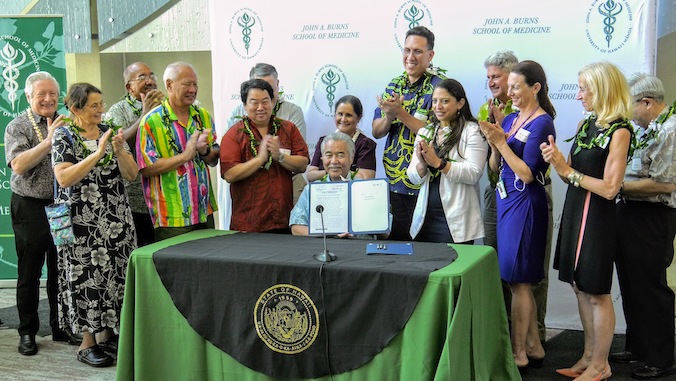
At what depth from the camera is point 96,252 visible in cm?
359

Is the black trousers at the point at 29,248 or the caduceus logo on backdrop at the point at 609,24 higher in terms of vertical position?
the caduceus logo on backdrop at the point at 609,24

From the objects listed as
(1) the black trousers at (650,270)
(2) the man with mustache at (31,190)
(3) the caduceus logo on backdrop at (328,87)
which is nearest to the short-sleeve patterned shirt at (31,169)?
(2) the man with mustache at (31,190)

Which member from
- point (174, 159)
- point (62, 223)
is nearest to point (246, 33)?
point (174, 159)

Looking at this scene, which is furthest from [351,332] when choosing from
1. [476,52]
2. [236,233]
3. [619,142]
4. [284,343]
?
[476,52]

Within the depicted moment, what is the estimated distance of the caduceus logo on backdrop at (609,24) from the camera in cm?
403

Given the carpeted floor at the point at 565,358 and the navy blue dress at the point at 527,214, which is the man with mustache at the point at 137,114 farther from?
the carpeted floor at the point at 565,358

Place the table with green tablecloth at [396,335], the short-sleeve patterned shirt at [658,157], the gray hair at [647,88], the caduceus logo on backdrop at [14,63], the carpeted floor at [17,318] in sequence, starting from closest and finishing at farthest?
1. the table with green tablecloth at [396,335]
2. the short-sleeve patterned shirt at [658,157]
3. the gray hair at [647,88]
4. the carpeted floor at [17,318]
5. the caduceus logo on backdrop at [14,63]

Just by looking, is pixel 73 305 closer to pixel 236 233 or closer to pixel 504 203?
pixel 236 233

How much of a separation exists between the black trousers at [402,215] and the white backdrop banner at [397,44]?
31.3 inches

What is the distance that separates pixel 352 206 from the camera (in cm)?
294

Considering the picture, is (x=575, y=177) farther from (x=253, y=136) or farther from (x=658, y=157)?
(x=253, y=136)

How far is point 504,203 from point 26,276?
106 inches

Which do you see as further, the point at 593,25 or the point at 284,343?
the point at 593,25

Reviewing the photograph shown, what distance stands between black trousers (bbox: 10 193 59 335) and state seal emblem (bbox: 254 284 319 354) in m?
1.84
